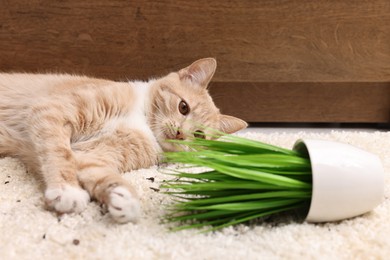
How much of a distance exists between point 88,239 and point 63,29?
1.54 m

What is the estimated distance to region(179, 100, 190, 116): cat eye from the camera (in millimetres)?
1670

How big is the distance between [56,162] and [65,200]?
18 centimetres

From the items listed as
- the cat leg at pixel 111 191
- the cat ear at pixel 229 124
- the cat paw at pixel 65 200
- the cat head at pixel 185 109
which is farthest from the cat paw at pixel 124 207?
the cat ear at pixel 229 124

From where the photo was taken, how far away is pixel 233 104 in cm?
244

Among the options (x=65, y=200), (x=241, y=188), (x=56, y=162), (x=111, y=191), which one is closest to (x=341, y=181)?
(x=241, y=188)

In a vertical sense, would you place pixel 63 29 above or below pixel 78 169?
above

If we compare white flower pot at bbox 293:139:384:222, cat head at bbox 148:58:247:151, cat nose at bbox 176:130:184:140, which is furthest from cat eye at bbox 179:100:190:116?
white flower pot at bbox 293:139:384:222

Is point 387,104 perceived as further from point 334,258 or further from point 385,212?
point 334,258

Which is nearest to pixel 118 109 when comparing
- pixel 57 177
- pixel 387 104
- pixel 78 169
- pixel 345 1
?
pixel 78 169

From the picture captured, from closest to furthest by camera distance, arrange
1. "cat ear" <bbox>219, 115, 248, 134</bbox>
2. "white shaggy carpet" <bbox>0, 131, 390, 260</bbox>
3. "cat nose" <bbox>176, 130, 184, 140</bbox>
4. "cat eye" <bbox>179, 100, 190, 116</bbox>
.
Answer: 1. "white shaggy carpet" <bbox>0, 131, 390, 260</bbox>
2. "cat nose" <bbox>176, 130, 184, 140</bbox>
3. "cat eye" <bbox>179, 100, 190, 116</bbox>
4. "cat ear" <bbox>219, 115, 248, 134</bbox>

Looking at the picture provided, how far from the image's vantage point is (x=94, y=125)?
1.48 m

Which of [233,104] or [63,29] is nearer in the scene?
[63,29]

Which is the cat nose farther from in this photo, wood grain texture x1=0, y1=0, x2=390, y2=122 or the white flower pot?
wood grain texture x1=0, y1=0, x2=390, y2=122

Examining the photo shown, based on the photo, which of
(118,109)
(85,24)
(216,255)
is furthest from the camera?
(85,24)
